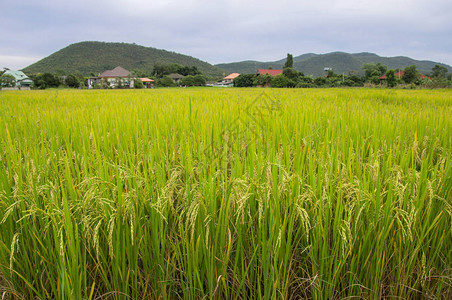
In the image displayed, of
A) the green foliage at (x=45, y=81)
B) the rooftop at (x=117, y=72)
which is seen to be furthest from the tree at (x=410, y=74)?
the rooftop at (x=117, y=72)

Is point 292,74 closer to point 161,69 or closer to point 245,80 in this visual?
point 245,80

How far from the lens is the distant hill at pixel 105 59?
6549 centimetres

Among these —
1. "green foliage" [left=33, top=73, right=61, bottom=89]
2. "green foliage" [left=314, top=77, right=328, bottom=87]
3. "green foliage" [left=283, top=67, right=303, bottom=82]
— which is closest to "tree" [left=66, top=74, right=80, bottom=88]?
"green foliage" [left=33, top=73, right=61, bottom=89]

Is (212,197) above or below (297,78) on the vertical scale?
below

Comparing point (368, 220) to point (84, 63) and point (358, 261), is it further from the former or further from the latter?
point (84, 63)

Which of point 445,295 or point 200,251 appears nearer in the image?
point 200,251

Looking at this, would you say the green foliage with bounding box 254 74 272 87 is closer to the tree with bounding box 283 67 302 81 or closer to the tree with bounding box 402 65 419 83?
the tree with bounding box 283 67 302 81

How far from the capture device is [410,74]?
98.3 feet

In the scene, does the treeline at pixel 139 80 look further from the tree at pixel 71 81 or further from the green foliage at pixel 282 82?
the green foliage at pixel 282 82

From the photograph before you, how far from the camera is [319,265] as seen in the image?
3.49 ft

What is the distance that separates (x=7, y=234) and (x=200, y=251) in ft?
2.90

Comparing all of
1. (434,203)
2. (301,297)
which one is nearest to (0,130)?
(301,297)

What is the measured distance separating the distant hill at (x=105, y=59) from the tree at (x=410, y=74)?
62535mm

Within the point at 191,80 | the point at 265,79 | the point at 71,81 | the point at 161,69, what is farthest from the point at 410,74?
the point at 161,69
